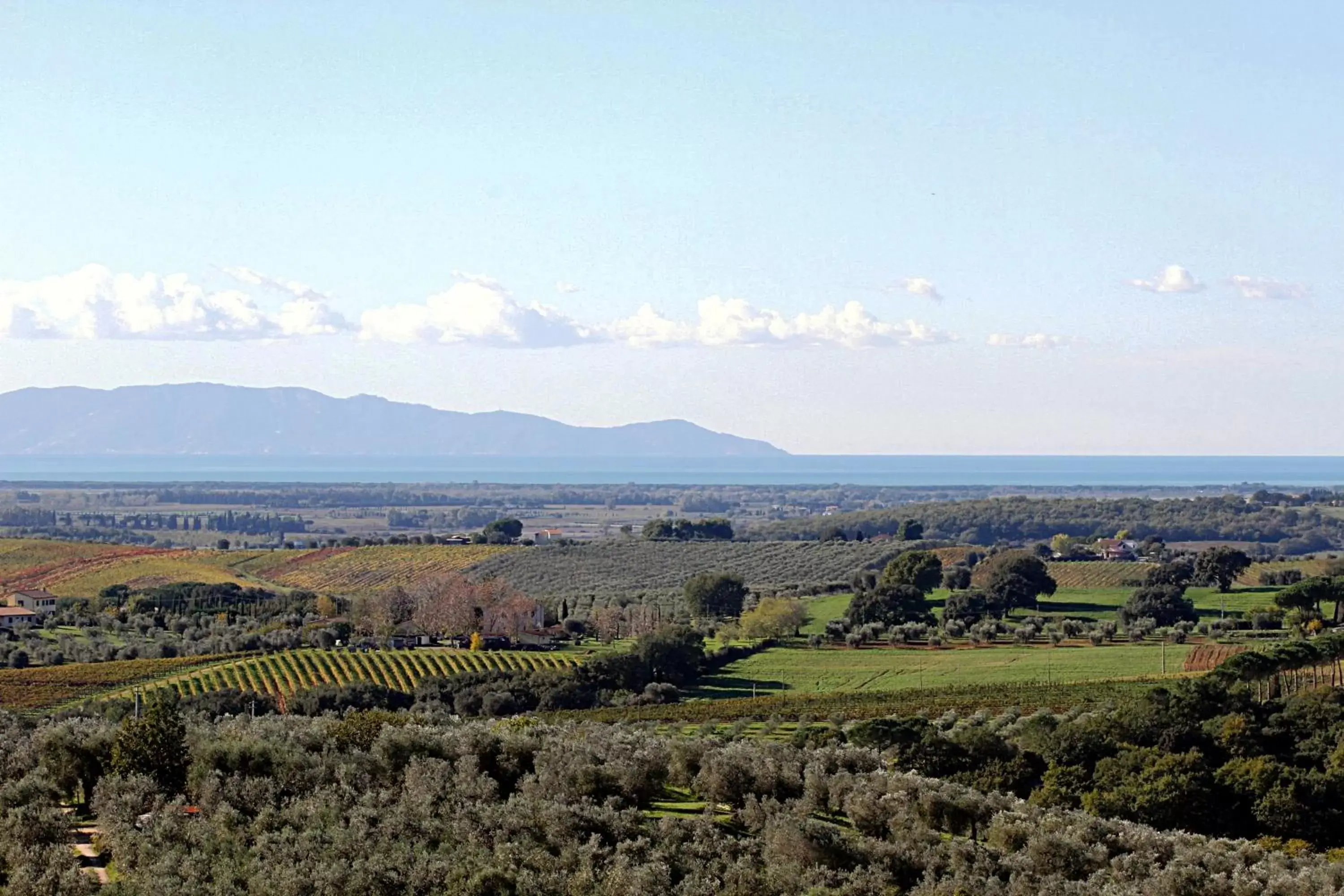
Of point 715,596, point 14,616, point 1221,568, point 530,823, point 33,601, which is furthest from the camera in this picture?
point 1221,568

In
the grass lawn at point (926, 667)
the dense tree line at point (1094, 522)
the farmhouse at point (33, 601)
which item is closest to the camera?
the grass lawn at point (926, 667)

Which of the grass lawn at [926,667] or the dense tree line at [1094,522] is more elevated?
the dense tree line at [1094,522]

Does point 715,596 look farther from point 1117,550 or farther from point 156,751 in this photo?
point 156,751

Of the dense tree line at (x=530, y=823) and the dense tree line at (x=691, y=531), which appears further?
the dense tree line at (x=691, y=531)

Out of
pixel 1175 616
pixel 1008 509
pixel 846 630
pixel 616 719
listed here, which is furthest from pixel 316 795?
pixel 1008 509

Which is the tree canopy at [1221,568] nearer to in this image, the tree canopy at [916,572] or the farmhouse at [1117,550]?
the tree canopy at [916,572]

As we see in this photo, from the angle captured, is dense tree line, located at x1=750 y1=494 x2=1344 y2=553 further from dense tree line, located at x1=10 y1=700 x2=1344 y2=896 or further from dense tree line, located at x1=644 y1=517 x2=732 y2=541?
dense tree line, located at x1=10 y1=700 x2=1344 y2=896

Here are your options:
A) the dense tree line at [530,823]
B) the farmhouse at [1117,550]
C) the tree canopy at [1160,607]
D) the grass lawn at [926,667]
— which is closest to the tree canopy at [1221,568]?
the tree canopy at [1160,607]

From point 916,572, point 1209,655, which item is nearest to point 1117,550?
point 916,572
